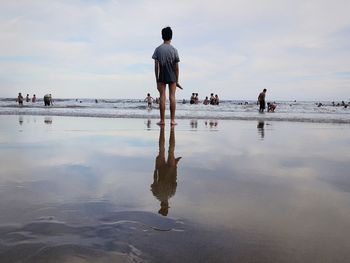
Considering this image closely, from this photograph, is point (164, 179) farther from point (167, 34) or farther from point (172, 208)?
point (167, 34)

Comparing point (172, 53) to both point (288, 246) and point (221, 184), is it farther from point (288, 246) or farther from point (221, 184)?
point (288, 246)

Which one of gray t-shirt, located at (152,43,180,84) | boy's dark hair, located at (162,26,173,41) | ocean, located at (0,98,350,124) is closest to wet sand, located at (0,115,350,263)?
gray t-shirt, located at (152,43,180,84)

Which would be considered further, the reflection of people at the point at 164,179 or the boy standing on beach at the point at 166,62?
the boy standing on beach at the point at 166,62

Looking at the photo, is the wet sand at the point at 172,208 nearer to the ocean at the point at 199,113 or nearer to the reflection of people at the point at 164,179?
the reflection of people at the point at 164,179

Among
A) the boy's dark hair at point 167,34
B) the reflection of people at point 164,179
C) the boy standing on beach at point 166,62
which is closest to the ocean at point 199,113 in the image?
the boy standing on beach at point 166,62

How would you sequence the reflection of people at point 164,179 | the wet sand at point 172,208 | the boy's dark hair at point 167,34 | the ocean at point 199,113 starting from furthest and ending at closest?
1. the ocean at point 199,113
2. the boy's dark hair at point 167,34
3. the reflection of people at point 164,179
4. the wet sand at point 172,208

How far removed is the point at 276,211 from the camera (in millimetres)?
1684

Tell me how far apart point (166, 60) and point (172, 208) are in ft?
17.3

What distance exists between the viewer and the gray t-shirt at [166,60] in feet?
22.0

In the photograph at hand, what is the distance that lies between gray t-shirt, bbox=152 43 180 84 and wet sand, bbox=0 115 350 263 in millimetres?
3700

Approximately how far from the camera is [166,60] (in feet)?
22.0

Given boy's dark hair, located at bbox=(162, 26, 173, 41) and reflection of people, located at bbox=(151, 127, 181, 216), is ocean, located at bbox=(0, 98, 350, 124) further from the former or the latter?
reflection of people, located at bbox=(151, 127, 181, 216)

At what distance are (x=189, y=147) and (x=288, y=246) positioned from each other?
266 centimetres

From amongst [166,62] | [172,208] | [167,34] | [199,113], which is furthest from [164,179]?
[199,113]
